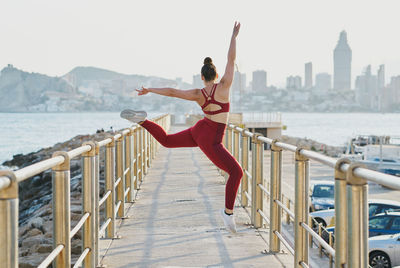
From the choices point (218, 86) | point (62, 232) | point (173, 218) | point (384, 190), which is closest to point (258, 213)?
point (173, 218)

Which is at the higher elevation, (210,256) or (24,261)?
(210,256)

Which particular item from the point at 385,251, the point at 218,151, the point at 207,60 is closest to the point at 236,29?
the point at 207,60

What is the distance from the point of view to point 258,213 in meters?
7.97

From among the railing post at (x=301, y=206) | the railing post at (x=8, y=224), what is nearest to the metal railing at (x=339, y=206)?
the railing post at (x=301, y=206)

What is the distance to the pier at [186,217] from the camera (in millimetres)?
3479

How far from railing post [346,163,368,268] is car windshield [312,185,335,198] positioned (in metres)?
18.9

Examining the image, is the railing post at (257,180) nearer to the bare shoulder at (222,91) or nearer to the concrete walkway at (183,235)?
the concrete walkway at (183,235)

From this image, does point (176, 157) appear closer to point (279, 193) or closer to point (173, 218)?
point (173, 218)

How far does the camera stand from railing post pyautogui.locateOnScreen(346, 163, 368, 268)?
3463mm

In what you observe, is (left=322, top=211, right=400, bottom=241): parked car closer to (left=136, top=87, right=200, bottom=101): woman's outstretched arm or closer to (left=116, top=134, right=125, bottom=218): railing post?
(left=116, top=134, right=125, bottom=218): railing post

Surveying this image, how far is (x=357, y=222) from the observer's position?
138 inches

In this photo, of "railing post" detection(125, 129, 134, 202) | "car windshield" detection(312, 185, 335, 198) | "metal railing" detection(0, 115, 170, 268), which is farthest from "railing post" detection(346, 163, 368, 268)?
"car windshield" detection(312, 185, 335, 198)

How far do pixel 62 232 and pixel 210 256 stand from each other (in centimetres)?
241

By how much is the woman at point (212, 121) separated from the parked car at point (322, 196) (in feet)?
51.4
